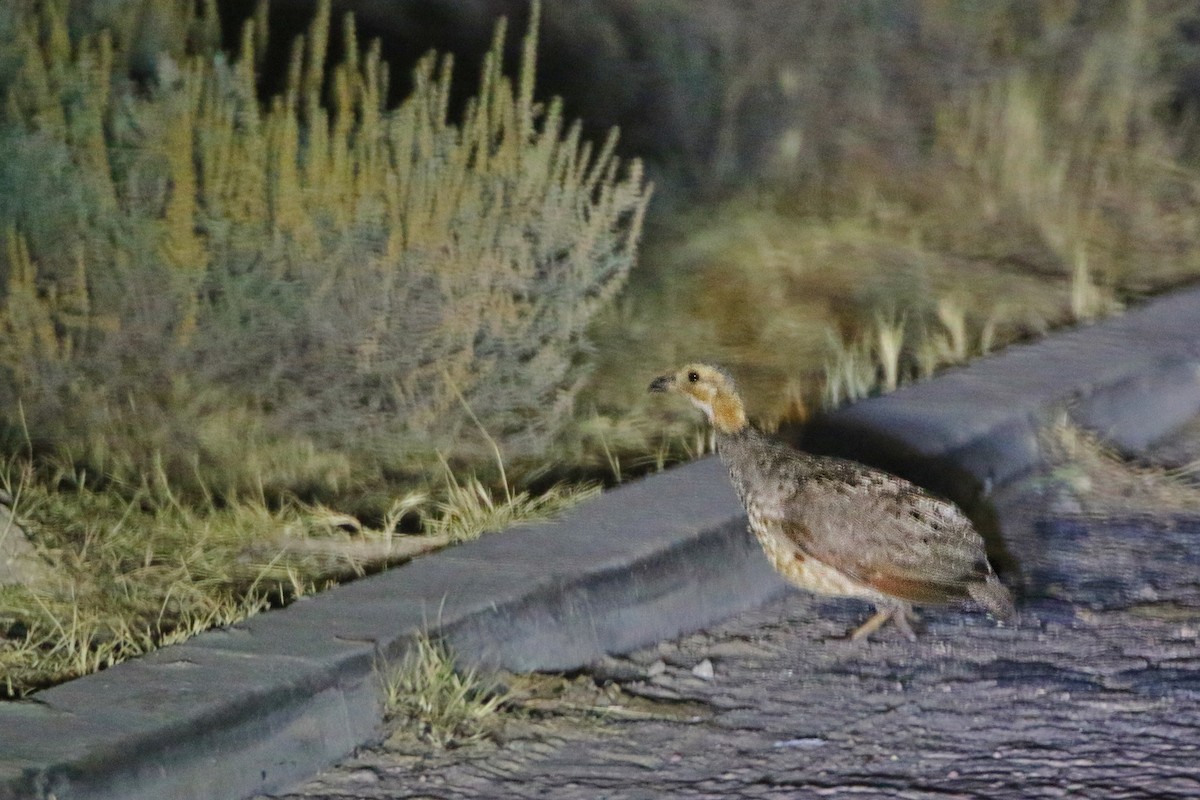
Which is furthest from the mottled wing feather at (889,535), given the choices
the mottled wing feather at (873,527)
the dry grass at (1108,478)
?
the dry grass at (1108,478)

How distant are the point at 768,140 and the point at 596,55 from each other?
92 cm

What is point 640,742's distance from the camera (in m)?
4.45

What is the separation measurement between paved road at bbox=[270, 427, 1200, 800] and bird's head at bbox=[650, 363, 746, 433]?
0.54m

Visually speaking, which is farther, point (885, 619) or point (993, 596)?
point (885, 619)

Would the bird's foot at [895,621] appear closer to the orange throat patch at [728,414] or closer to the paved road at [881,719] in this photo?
the paved road at [881,719]

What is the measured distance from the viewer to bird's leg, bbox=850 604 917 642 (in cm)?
500

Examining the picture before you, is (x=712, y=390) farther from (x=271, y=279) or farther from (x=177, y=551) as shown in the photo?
(x=177, y=551)

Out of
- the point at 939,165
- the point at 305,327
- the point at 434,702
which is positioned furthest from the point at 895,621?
the point at 939,165

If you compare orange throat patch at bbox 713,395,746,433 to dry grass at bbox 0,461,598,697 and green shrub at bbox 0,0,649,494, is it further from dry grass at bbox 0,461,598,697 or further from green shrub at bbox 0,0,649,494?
green shrub at bbox 0,0,649,494

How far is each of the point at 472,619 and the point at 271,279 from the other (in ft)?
5.51

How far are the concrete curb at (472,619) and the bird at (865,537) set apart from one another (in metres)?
0.22

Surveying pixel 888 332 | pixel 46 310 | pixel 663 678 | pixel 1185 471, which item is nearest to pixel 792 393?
pixel 888 332

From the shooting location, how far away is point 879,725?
4473 mm

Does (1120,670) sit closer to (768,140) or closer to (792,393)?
(792,393)
